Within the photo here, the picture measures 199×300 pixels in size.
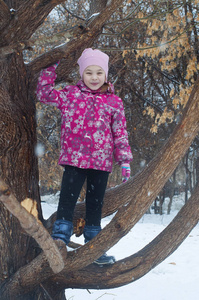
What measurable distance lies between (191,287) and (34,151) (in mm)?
2650

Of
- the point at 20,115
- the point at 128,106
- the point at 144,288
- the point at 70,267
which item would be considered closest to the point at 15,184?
the point at 20,115

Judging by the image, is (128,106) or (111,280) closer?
(111,280)

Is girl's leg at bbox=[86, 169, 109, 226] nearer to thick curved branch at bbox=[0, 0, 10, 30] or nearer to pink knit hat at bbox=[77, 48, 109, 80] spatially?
pink knit hat at bbox=[77, 48, 109, 80]

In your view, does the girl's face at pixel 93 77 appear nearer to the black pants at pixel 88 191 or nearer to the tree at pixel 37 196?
the tree at pixel 37 196

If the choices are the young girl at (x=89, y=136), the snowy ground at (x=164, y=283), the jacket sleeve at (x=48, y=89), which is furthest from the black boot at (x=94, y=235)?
the jacket sleeve at (x=48, y=89)

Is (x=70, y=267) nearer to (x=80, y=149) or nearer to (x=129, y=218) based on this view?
(x=129, y=218)

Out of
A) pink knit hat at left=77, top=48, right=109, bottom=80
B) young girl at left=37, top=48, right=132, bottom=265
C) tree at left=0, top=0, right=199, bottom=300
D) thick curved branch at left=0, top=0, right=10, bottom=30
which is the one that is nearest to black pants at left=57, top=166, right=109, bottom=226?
young girl at left=37, top=48, right=132, bottom=265

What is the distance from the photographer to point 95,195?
2.67 meters

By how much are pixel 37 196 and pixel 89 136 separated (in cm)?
72

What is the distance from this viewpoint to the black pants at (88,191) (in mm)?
2539

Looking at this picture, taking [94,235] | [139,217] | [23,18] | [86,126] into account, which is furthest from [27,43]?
[94,235]

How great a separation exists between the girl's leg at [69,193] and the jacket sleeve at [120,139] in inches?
14.8

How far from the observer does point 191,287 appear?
12.6 feet

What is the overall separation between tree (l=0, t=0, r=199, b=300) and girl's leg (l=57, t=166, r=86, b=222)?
235 millimetres
